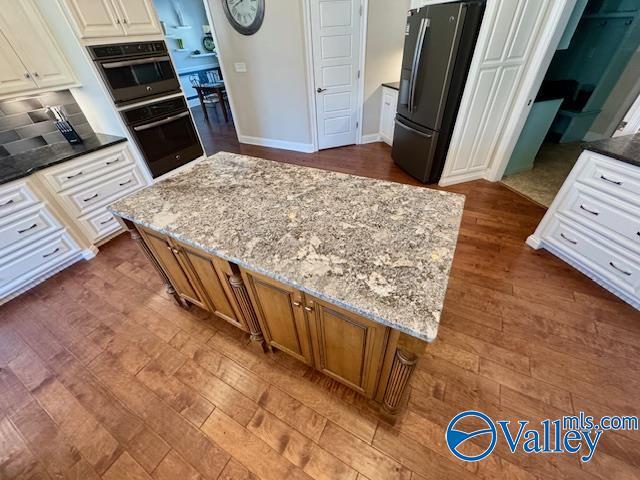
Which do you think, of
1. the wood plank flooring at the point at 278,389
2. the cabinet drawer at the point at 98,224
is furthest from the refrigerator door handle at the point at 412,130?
the cabinet drawer at the point at 98,224

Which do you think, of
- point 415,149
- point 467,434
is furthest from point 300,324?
point 415,149

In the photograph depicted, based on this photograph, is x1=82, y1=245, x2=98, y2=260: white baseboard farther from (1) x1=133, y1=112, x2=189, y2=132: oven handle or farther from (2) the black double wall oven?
(1) x1=133, y1=112, x2=189, y2=132: oven handle

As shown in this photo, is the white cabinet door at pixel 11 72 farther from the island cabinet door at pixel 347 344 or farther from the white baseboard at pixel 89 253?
the island cabinet door at pixel 347 344

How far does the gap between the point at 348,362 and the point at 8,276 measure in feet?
8.84

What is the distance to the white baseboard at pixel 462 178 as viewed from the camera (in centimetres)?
303

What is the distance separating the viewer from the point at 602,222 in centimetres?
170

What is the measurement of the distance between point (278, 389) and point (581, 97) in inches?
209

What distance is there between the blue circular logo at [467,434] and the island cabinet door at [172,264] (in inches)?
59.8

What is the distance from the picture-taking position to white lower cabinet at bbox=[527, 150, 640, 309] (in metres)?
1.55

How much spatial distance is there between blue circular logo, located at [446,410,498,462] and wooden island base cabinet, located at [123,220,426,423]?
30cm

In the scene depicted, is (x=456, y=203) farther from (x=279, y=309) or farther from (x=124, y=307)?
(x=124, y=307)

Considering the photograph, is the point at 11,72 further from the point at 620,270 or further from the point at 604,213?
the point at 620,270

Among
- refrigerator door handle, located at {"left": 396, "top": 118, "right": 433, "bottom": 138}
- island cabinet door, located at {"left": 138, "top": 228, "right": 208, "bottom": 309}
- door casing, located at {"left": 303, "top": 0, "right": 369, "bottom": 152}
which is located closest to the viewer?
island cabinet door, located at {"left": 138, "top": 228, "right": 208, "bottom": 309}

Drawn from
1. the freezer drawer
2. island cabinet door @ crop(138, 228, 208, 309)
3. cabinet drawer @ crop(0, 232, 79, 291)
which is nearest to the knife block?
cabinet drawer @ crop(0, 232, 79, 291)
